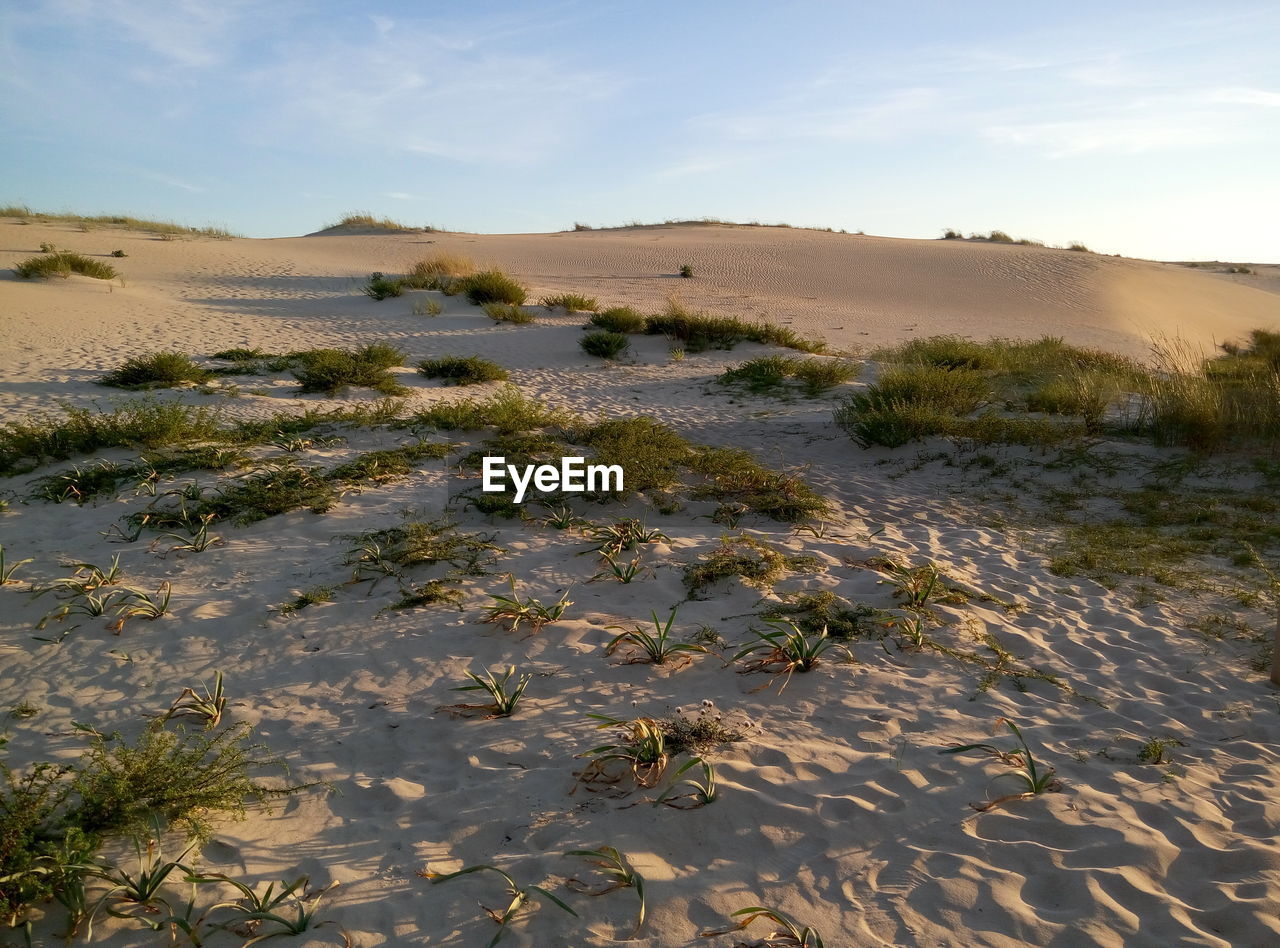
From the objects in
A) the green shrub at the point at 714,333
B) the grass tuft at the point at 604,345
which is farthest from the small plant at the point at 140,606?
the green shrub at the point at 714,333

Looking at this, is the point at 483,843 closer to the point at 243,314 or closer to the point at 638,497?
the point at 638,497

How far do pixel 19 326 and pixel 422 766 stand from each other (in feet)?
37.5

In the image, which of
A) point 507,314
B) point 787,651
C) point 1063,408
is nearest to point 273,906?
point 787,651

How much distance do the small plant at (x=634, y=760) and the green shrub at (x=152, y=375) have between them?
777 centimetres

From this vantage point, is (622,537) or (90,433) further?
(90,433)

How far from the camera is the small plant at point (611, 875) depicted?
2582 millimetres

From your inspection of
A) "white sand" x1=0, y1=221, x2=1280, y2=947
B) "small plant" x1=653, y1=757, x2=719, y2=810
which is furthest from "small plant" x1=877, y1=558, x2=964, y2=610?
"small plant" x1=653, y1=757, x2=719, y2=810

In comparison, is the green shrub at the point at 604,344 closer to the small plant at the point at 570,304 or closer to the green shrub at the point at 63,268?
the small plant at the point at 570,304

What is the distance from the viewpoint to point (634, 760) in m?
3.17

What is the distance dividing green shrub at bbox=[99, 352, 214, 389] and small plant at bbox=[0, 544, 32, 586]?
4.26 meters

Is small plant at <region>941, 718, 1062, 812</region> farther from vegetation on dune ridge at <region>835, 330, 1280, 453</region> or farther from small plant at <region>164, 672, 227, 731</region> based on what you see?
vegetation on dune ridge at <region>835, 330, 1280, 453</region>

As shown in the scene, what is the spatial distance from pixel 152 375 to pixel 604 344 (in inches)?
241

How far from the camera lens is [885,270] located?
963 inches

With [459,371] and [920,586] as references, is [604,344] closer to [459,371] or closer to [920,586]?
[459,371]
